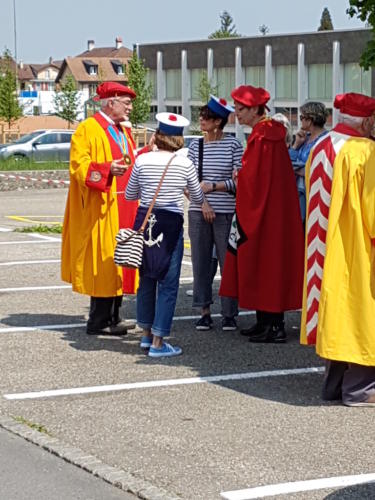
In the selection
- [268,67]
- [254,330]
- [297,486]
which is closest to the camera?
[297,486]

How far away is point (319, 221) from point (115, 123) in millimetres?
2757

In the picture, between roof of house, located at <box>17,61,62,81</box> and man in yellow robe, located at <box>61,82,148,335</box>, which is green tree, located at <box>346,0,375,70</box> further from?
roof of house, located at <box>17,61,62,81</box>

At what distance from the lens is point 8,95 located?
62594mm

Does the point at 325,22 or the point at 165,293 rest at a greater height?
the point at 325,22

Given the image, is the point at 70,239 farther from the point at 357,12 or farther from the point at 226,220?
the point at 357,12

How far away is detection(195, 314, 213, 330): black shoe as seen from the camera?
34.3 feet

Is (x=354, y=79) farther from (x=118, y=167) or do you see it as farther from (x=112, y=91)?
(x=118, y=167)

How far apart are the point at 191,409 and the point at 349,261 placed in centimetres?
134

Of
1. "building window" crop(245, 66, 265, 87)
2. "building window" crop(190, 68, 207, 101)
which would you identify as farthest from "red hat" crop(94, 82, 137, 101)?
"building window" crop(190, 68, 207, 101)

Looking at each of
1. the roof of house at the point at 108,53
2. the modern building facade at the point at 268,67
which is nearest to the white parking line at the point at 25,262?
the modern building facade at the point at 268,67

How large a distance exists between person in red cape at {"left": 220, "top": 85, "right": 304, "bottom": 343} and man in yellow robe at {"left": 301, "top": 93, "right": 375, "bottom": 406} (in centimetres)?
187

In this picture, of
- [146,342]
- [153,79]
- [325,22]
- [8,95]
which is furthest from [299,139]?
[325,22]

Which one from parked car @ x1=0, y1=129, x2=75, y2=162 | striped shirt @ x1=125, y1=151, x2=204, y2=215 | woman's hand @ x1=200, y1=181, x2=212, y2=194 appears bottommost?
parked car @ x1=0, y1=129, x2=75, y2=162

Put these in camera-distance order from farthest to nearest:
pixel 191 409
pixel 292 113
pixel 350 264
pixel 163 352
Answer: pixel 292 113, pixel 163 352, pixel 350 264, pixel 191 409
